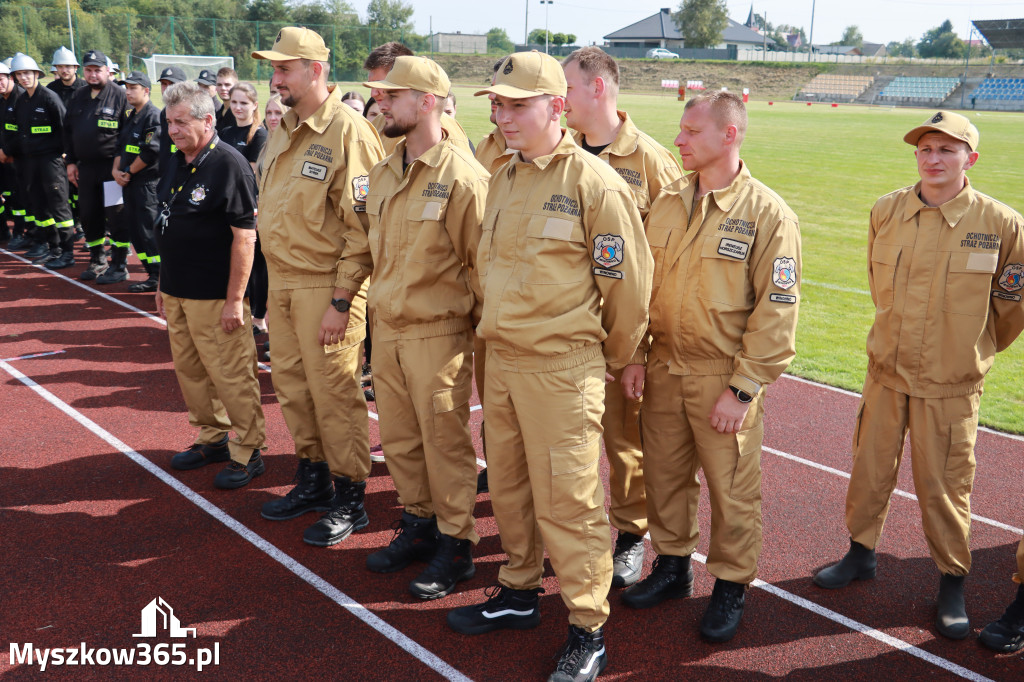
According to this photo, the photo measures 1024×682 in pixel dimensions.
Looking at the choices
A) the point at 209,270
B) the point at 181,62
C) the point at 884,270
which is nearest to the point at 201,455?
the point at 209,270

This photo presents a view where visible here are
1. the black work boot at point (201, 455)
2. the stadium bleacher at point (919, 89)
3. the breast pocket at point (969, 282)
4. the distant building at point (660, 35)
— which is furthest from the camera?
the distant building at point (660, 35)

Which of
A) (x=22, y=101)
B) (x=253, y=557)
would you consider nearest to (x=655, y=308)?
(x=253, y=557)

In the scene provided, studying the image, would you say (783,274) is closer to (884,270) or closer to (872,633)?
(884,270)

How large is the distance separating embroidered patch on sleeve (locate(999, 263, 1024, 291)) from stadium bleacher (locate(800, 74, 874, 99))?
261ft

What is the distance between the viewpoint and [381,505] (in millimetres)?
5215

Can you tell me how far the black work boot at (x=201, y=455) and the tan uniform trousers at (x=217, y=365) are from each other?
0.63 feet

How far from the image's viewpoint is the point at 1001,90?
221 feet

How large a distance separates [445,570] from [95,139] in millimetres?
8138

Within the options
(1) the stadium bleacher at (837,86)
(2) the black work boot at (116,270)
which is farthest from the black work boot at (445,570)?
(1) the stadium bleacher at (837,86)

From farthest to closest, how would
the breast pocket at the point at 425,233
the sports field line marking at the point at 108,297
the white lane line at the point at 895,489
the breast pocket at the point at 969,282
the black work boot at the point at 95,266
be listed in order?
the black work boot at the point at 95,266 → the sports field line marking at the point at 108,297 → the white lane line at the point at 895,489 → the breast pocket at the point at 425,233 → the breast pocket at the point at 969,282

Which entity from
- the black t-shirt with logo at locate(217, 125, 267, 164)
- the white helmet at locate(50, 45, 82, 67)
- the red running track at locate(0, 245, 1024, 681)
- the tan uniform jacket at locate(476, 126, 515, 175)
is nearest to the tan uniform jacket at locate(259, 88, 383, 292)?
the tan uniform jacket at locate(476, 126, 515, 175)

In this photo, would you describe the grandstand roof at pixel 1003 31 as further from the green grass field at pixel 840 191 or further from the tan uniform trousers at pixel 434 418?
the tan uniform trousers at pixel 434 418

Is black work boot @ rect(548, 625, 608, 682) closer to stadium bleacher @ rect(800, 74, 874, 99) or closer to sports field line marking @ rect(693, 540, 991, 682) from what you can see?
sports field line marking @ rect(693, 540, 991, 682)

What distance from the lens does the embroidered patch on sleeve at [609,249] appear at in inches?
133
